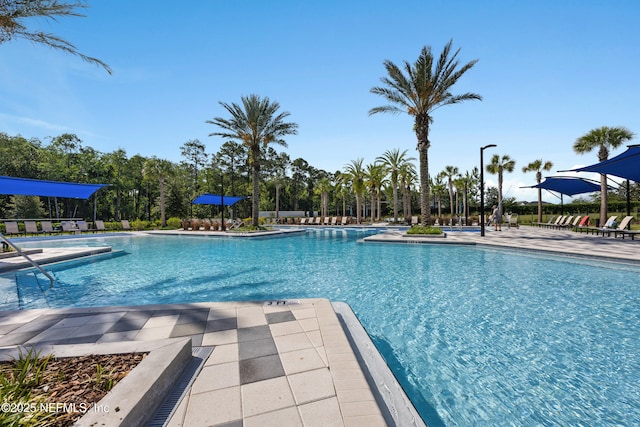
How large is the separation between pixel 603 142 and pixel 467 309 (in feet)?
74.7

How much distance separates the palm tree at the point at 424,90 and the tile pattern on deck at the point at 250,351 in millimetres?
15402

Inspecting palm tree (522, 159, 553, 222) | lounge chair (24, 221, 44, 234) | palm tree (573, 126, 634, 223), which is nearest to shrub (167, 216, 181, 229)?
lounge chair (24, 221, 44, 234)

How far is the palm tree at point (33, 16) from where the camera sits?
5250 millimetres

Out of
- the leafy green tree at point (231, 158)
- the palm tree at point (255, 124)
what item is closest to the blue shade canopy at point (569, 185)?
the palm tree at point (255, 124)

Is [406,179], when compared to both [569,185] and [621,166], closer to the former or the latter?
[569,185]

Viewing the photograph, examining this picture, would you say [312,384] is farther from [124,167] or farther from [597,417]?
[124,167]

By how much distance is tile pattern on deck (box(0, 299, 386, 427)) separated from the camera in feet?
6.84

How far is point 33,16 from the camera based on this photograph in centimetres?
559

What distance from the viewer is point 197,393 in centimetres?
236

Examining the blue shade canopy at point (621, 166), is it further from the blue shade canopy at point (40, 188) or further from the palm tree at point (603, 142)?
the blue shade canopy at point (40, 188)

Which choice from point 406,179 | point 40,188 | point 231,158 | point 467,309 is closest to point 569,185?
point 406,179

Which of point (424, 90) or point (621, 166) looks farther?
point (424, 90)

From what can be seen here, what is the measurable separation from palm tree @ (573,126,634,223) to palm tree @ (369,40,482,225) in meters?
9.72

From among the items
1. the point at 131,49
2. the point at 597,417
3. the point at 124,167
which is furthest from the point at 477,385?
the point at 124,167
